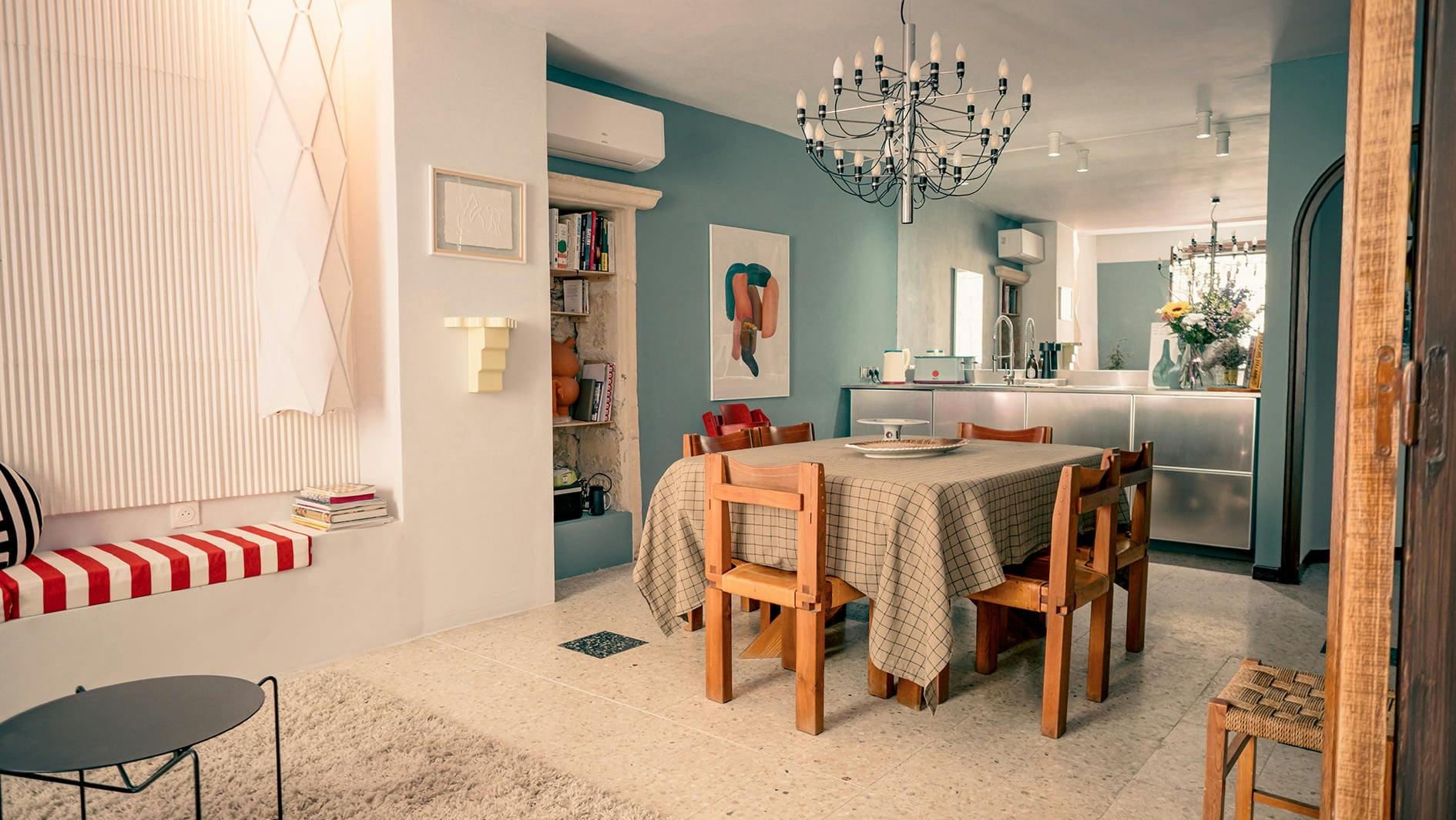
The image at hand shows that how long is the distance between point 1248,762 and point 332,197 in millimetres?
3413

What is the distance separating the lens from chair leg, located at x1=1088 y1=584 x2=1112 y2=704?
2863 mm

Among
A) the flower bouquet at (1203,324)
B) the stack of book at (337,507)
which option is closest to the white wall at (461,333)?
the stack of book at (337,507)

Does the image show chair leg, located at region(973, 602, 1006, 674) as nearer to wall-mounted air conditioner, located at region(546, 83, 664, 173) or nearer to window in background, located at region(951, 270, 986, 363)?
wall-mounted air conditioner, located at region(546, 83, 664, 173)

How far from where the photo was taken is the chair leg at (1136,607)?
3.34 m

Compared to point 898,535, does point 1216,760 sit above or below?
below

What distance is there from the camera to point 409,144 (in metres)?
3.53

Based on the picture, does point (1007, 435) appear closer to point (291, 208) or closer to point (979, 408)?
point (979, 408)

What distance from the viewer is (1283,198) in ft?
14.7

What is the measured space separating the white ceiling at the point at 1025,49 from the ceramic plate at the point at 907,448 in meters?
1.84

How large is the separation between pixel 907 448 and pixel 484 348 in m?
1.76

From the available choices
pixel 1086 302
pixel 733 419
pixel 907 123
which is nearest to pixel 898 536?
pixel 907 123

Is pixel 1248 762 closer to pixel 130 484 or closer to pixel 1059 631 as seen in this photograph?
pixel 1059 631

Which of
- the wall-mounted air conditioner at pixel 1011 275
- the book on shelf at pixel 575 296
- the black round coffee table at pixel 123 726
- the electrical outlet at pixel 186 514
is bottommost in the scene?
the black round coffee table at pixel 123 726

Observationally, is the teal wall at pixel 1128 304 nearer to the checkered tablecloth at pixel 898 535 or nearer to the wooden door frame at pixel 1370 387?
the checkered tablecloth at pixel 898 535
